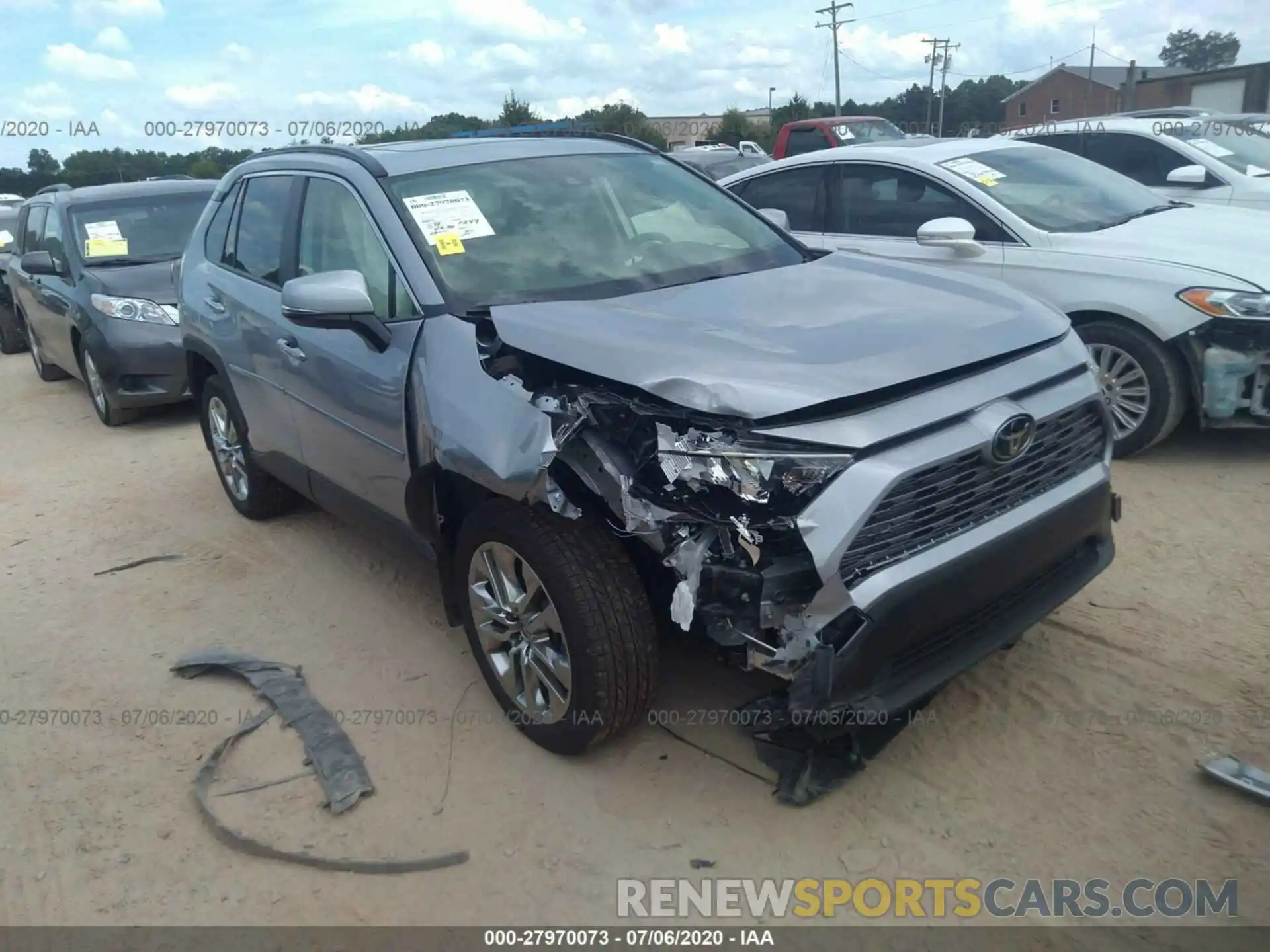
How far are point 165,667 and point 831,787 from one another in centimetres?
272

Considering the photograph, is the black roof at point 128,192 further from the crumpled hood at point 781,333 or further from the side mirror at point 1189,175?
the side mirror at point 1189,175

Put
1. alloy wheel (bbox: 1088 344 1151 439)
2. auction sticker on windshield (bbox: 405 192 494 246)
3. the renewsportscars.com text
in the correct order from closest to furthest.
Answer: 1. the renewsportscars.com text
2. auction sticker on windshield (bbox: 405 192 494 246)
3. alloy wheel (bbox: 1088 344 1151 439)

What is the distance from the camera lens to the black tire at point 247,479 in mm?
4984

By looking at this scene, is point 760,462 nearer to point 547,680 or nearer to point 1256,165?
point 547,680

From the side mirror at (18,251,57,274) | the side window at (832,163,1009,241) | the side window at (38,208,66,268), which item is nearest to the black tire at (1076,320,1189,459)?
the side window at (832,163,1009,241)

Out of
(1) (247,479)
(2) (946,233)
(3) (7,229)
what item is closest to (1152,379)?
(2) (946,233)

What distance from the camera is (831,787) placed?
2.91m

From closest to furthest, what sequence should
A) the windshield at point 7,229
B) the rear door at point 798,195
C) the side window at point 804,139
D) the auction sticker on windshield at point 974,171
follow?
1. the auction sticker on windshield at point 974,171
2. the rear door at point 798,195
3. the windshield at point 7,229
4. the side window at point 804,139

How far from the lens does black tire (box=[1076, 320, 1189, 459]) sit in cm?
499

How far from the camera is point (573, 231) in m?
3.70

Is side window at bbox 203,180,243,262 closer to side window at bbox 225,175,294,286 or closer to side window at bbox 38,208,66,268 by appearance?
side window at bbox 225,175,294,286

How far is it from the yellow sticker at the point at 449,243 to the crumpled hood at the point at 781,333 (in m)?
0.40

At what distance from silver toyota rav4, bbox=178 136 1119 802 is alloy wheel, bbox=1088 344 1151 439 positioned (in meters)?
2.06

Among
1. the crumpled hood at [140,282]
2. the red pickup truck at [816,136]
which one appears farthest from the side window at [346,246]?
the red pickup truck at [816,136]
